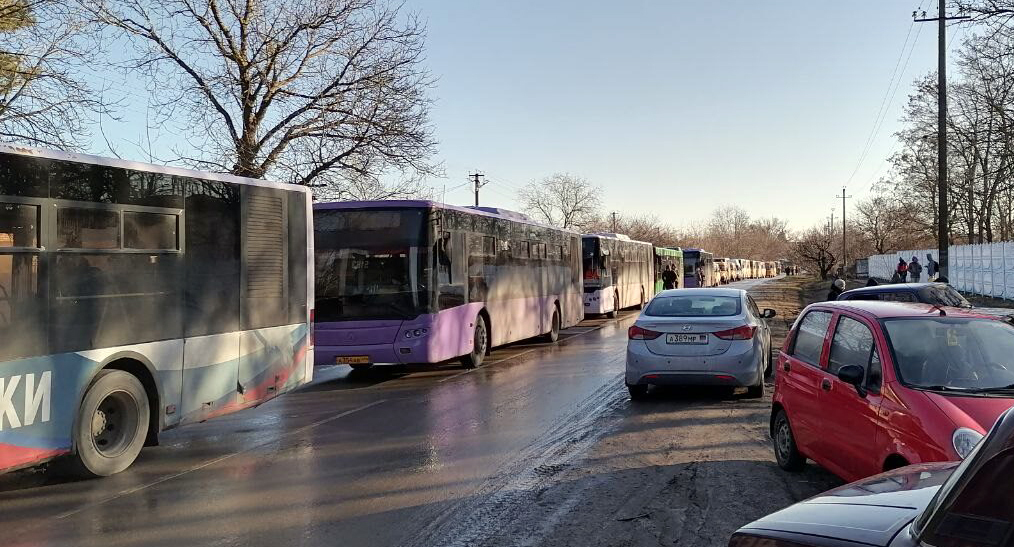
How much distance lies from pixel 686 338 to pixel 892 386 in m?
5.19

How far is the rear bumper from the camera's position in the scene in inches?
407

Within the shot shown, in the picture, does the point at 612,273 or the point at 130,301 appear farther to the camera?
the point at 612,273

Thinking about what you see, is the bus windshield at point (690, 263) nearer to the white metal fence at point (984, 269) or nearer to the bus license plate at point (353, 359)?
the white metal fence at point (984, 269)

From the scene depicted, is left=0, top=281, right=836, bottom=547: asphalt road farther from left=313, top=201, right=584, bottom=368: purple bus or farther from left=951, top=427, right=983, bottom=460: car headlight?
left=313, top=201, right=584, bottom=368: purple bus

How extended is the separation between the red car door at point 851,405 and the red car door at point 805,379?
0.14 meters

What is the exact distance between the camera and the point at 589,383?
1267cm

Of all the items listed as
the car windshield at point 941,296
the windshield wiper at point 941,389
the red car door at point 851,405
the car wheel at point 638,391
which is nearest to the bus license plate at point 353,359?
the car wheel at point 638,391

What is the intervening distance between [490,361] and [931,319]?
11.3m

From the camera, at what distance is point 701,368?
10.3 metres

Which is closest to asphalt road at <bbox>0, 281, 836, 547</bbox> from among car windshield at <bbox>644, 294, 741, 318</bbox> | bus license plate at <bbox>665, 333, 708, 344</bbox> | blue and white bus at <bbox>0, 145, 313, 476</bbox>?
blue and white bus at <bbox>0, 145, 313, 476</bbox>

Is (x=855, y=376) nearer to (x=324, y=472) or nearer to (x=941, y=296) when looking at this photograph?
(x=324, y=472)

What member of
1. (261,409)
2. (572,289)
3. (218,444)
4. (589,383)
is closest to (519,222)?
(572,289)

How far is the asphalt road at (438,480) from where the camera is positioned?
17.8ft

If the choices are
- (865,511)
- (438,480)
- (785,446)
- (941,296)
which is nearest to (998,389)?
(785,446)
